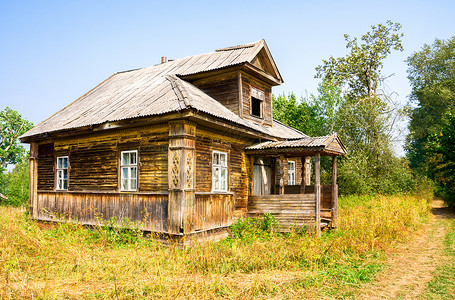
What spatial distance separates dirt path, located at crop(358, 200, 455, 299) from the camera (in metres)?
6.31

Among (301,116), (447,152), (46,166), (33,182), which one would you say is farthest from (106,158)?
(301,116)

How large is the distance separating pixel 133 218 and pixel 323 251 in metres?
5.62

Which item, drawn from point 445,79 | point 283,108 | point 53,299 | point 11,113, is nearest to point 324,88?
point 283,108

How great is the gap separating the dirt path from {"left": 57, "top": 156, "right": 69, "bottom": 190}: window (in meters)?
11.1

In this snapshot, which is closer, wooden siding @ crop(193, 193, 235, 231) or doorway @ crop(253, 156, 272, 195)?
wooden siding @ crop(193, 193, 235, 231)

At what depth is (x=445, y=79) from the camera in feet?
124

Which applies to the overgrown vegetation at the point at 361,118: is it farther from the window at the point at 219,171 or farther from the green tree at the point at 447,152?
the window at the point at 219,171

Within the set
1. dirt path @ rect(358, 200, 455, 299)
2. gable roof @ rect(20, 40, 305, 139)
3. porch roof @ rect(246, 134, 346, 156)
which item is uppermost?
gable roof @ rect(20, 40, 305, 139)

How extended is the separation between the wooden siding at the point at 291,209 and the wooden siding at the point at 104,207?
4.06 metres

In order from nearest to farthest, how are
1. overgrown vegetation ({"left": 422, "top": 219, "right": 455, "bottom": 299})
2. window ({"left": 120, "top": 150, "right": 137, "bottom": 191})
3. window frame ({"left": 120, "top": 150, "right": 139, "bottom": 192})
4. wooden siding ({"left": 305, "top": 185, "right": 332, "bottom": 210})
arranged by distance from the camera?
1. overgrown vegetation ({"left": 422, "top": 219, "right": 455, "bottom": 299})
2. window frame ({"left": 120, "top": 150, "right": 139, "bottom": 192})
3. window ({"left": 120, "top": 150, "right": 137, "bottom": 191})
4. wooden siding ({"left": 305, "top": 185, "right": 332, "bottom": 210})

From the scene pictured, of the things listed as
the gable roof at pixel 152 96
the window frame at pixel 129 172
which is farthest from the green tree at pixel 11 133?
the window frame at pixel 129 172

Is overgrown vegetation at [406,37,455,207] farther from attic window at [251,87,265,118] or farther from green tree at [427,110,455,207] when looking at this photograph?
attic window at [251,87,265,118]

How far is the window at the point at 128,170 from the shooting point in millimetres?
11070

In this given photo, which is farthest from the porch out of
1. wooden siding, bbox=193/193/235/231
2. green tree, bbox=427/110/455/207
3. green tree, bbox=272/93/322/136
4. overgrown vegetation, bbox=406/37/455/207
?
overgrown vegetation, bbox=406/37/455/207
